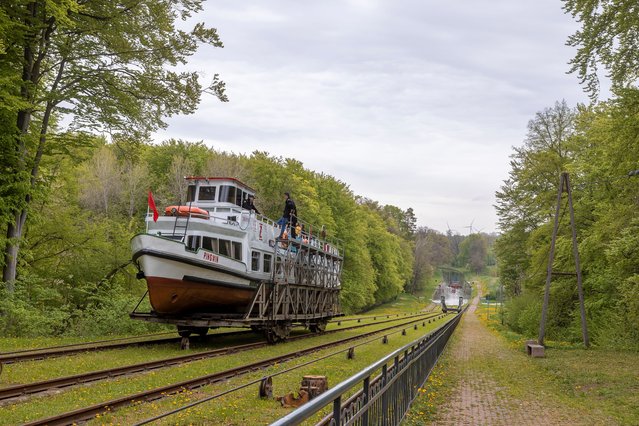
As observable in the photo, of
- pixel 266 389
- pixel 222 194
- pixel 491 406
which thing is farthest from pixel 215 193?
pixel 491 406

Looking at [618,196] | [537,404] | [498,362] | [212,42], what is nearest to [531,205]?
[618,196]

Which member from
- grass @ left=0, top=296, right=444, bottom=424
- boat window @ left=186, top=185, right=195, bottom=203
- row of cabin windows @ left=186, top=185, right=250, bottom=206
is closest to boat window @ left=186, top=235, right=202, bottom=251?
row of cabin windows @ left=186, top=185, right=250, bottom=206

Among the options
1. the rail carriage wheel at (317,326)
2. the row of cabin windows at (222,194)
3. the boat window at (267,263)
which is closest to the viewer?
the row of cabin windows at (222,194)

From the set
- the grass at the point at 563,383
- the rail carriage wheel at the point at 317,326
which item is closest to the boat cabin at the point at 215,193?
the rail carriage wheel at the point at 317,326

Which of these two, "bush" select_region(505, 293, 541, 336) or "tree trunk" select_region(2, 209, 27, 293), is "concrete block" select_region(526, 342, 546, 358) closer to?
"bush" select_region(505, 293, 541, 336)

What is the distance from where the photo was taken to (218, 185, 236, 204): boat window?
20094mm

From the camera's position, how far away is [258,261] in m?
20.0

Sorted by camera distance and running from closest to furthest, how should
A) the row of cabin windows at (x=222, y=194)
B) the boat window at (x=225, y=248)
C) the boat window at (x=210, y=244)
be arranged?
1. the boat window at (x=210, y=244)
2. the boat window at (x=225, y=248)
3. the row of cabin windows at (x=222, y=194)

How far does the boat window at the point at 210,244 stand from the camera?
59.4ft

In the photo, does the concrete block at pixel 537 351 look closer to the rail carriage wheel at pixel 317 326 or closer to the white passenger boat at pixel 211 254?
the white passenger boat at pixel 211 254

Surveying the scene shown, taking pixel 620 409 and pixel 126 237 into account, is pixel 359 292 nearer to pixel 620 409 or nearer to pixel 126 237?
pixel 126 237

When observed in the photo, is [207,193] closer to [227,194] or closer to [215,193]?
[215,193]

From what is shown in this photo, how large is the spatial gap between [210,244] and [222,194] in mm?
2654

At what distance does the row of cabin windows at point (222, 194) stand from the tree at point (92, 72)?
10.6 ft
